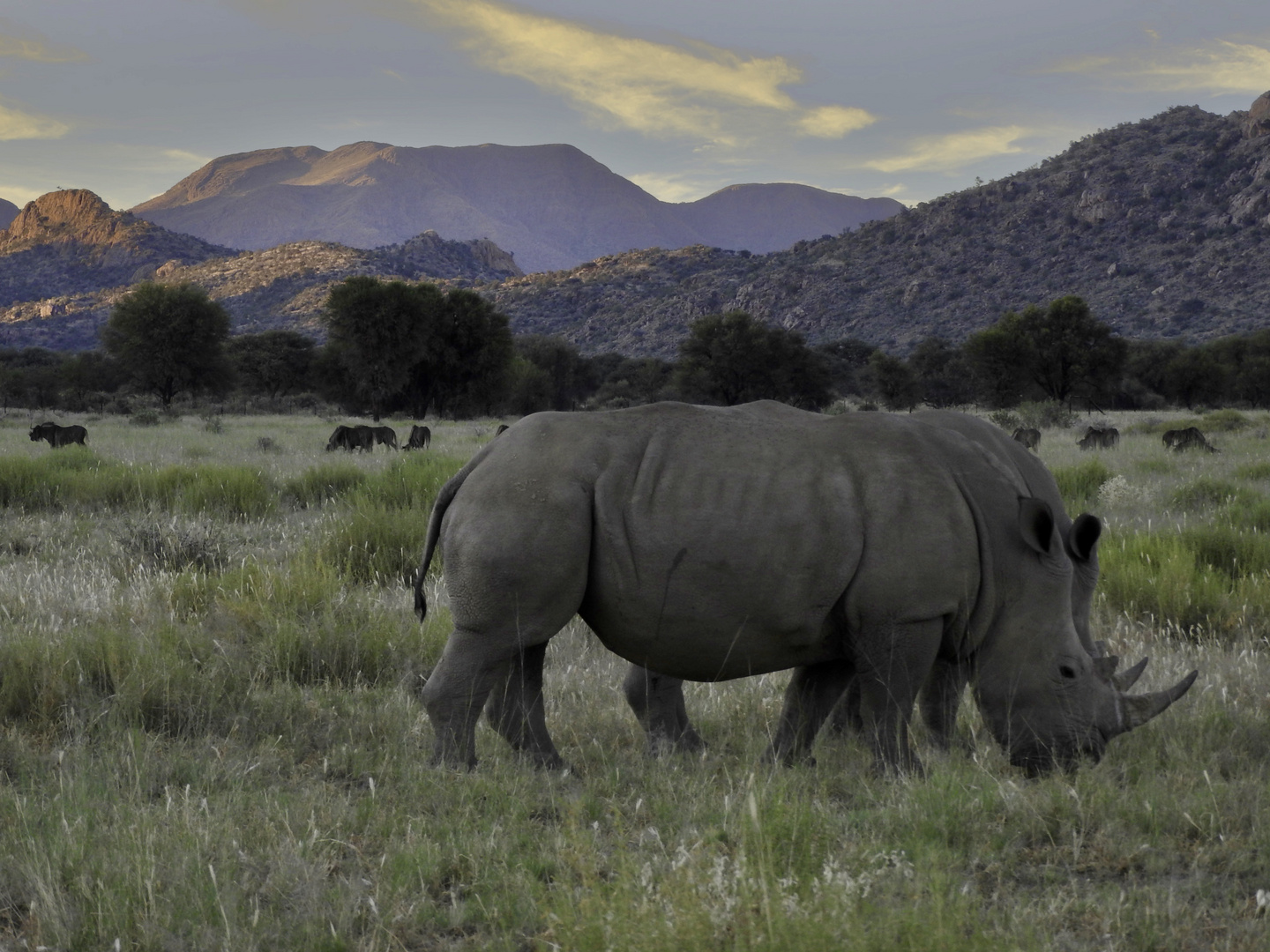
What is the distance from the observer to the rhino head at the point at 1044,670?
3.90 meters

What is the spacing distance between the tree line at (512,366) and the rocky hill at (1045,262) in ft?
72.3

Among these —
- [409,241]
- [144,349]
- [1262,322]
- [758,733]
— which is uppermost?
[409,241]

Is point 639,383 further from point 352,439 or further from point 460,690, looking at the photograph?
point 460,690

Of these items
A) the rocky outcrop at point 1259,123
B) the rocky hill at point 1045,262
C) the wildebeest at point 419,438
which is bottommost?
the wildebeest at point 419,438

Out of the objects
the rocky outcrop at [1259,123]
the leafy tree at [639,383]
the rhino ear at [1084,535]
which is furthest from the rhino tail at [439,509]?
the rocky outcrop at [1259,123]

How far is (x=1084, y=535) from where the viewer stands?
3.96m

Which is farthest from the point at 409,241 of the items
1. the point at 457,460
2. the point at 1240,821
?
the point at 1240,821

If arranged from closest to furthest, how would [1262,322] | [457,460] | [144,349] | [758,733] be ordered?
[758,733], [457,460], [144,349], [1262,322]

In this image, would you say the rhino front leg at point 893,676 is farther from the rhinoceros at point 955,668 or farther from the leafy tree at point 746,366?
the leafy tree at point 746,366

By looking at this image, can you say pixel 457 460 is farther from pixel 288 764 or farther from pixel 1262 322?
pixel 1262 322

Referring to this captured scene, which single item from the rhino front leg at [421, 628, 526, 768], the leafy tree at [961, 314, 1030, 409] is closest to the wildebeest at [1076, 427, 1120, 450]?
the rhino front leg at [421, 628, 526, 768]

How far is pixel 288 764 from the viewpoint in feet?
13.9

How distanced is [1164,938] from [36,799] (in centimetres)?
364

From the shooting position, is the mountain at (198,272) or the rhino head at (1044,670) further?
the mountain at (198,272)
